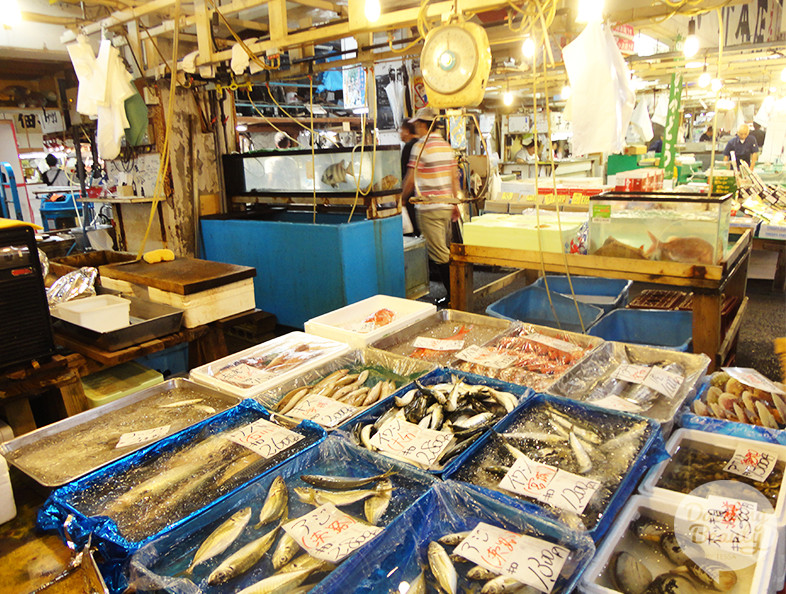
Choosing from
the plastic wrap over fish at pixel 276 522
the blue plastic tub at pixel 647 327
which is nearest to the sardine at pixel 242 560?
the plastic wrap over fish at pixel 276 522

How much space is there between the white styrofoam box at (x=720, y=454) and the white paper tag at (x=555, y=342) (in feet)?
2.42

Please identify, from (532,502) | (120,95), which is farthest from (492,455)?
(120,95)

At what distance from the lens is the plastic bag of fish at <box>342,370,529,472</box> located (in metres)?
1.73

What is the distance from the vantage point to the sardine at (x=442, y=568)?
1283 millimetres

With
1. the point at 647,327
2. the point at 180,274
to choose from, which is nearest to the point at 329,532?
the point at 180,274

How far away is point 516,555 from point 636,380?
112 centimetres

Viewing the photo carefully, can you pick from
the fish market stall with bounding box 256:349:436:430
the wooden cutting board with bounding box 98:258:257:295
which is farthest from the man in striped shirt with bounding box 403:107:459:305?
the fish market stall with bounding box 256:349:436:430

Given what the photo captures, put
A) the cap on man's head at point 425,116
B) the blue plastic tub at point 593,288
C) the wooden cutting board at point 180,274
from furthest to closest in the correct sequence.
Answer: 1. the cap on man's head at point 425,116
2. the blue plastic tub at point 593,288
3. the wooden cutting board at point 180,274

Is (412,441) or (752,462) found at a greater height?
(412,441)

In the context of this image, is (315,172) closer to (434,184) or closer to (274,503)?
(434,184)

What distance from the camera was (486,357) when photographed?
8.09 ft

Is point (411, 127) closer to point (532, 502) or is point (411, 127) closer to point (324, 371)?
point (324, 371)

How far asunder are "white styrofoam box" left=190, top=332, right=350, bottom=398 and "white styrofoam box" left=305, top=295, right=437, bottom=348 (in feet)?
0.26

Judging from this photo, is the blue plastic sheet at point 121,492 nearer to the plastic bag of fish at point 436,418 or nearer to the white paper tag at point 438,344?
the plastic bag of fish at point 436,418
